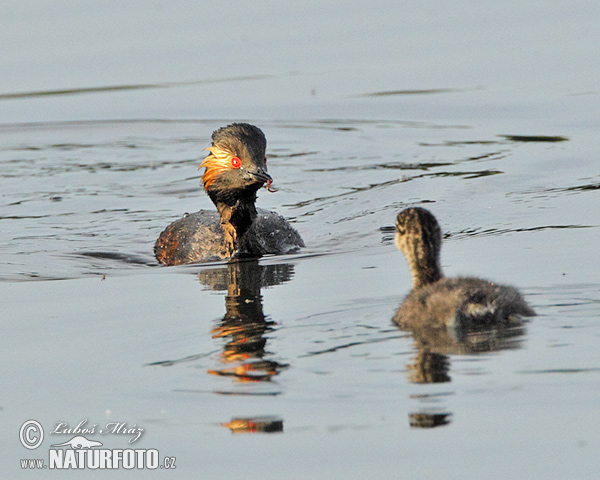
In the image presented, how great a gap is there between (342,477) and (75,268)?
6263 millimetres

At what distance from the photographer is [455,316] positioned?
24.2 feet

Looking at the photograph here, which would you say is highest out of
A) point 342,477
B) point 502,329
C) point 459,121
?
point 459,121

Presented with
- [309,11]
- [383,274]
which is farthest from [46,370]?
[309,11]

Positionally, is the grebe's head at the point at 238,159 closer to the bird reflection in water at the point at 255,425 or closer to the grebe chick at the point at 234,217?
the grebe chick at the point at 234,217

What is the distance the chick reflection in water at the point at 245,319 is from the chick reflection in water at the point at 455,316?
958 millimetres

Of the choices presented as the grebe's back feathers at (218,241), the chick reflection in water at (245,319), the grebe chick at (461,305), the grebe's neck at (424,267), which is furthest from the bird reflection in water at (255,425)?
the grebe's back feathers at (218,241)

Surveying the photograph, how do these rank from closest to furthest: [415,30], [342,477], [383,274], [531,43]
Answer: [342,477] → [383,274] → [531,43] → [415,30]

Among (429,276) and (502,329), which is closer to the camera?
(502,329)

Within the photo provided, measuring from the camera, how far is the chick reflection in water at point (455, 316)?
700cm

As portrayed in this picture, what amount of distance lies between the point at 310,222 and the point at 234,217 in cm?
238

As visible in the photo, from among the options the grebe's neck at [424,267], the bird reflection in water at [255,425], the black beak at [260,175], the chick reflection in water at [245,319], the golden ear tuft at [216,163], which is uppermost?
the golden ear tuft at [216,163]

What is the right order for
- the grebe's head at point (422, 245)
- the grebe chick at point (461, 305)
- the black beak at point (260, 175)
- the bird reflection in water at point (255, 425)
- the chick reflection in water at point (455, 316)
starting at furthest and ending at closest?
the black beak at point (260, 175), the grebe's head at point (422, 245), the grebe chick at point (461, 305), the chick reflection in water at point (455, 316), the bird reflection in water at point (255, 425)

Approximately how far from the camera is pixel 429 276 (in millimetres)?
8156

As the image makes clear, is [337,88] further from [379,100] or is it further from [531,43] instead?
[531,43]
